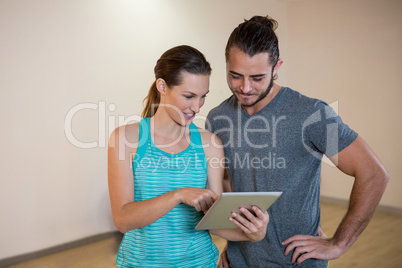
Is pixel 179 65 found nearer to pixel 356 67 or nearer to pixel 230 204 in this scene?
pixel 230 204

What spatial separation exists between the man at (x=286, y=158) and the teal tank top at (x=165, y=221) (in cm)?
21

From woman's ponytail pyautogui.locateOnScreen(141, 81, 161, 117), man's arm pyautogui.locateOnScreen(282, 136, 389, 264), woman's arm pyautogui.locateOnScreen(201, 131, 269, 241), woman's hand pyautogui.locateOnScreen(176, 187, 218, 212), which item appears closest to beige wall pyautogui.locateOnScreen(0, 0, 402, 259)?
woman's ponytail pyautogui.locateOnScreen(141, 81, 161, 117)

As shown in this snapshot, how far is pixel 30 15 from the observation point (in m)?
3.71

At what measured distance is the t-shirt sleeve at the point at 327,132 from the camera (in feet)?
4.76

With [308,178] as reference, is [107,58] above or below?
above

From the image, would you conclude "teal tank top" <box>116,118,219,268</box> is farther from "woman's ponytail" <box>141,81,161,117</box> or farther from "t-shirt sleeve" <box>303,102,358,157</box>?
"t-shirt sleeve" <box>303,102,358,157</box>

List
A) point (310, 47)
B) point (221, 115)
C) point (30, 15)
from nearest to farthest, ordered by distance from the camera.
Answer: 1. point (221, 115)
2. point (30, 15)
3. point (310, 47)

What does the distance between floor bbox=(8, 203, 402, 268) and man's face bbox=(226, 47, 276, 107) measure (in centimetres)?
259

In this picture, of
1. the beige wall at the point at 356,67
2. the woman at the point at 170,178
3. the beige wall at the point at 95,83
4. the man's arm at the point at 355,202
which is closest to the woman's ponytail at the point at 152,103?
the woman at the point at 170,178

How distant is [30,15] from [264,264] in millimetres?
3307

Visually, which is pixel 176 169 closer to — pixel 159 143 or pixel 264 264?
pixel 159 143

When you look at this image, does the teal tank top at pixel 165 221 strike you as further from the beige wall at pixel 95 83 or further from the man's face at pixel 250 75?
the beige wall at pixel 95 83

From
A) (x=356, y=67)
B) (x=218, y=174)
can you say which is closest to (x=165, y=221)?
(x=218, y=174)

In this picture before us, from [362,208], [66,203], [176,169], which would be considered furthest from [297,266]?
[66,203]
